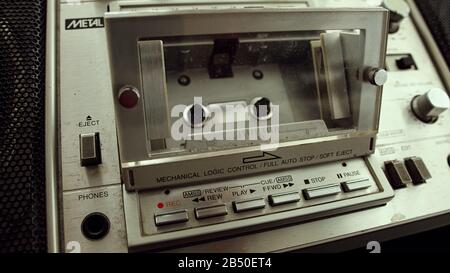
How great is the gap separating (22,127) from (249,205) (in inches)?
18.3

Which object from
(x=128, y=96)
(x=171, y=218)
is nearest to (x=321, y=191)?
(x=171, y=218)

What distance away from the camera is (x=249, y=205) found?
0.78 m

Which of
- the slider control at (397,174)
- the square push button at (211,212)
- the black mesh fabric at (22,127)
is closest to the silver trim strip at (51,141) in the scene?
the black mesh fabric at (22,127)

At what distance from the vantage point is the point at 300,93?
99 centimetres

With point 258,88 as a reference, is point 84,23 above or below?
above

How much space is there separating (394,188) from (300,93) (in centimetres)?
32

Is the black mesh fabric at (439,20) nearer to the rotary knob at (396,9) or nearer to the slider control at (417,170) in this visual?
the rotary knob at (396,9)

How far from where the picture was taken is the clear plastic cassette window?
847 mm

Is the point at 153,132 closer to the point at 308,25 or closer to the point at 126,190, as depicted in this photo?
the point at 126,190

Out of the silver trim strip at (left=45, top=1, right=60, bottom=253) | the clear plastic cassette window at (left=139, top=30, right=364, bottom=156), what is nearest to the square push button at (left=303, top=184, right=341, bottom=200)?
the clear plastic cassette window at (left=139, top=30, right=364, bottom=156)

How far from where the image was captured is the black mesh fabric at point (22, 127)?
2.16 ft

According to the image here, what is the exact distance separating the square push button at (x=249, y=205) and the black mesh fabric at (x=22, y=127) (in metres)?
0.36

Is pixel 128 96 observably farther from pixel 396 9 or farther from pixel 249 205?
pixel 396 9

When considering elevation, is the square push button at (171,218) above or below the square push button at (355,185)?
below
